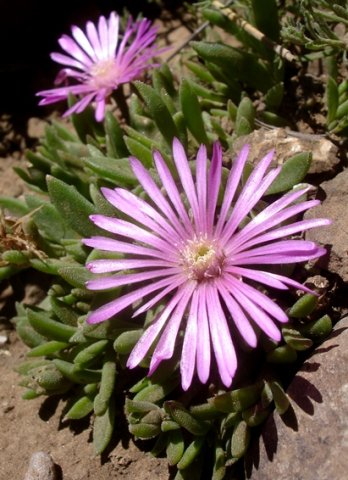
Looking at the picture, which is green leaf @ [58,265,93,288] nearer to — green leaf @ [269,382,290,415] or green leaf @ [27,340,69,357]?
green leaf @ [27,340,69,357]

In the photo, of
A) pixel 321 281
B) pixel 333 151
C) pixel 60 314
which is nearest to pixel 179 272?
pixel 321 281

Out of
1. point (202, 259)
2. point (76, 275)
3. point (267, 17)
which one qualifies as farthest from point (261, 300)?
point (267, 17)

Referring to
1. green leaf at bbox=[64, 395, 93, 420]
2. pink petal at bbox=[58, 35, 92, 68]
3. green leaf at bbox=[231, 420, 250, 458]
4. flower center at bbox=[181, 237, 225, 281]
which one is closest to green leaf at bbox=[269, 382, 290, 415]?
green leaf at bbox=[231, 420, 250, 458]

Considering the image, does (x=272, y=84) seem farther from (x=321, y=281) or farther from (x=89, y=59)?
(x=321, y=281)

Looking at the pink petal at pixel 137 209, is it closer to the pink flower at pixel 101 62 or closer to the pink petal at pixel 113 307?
the pink petal at pixel 113 307

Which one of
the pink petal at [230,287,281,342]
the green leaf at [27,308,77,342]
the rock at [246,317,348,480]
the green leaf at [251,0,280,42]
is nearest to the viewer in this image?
the pink petal at [230,287,281,342]

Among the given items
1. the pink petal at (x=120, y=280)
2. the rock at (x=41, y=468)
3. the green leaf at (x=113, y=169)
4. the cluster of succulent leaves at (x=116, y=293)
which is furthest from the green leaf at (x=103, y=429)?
the green leaf at (x=113, y=169)
